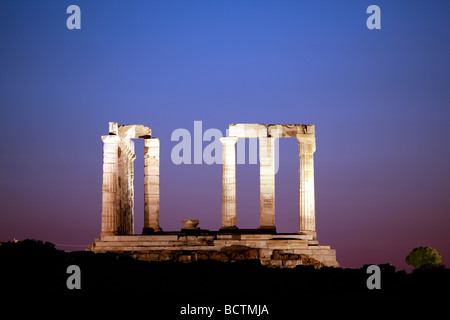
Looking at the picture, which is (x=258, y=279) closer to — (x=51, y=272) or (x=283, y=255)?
(x=51, y=272)

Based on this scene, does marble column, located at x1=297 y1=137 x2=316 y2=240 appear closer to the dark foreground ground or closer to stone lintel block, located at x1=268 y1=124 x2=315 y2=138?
stone lintel block, located at x1=268 y1=124 x2=315 y2=138

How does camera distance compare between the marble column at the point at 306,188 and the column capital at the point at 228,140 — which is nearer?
the marble column at the point at 306,188

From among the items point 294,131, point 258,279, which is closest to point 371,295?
point 258,279

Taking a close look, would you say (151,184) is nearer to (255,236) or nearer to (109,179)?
(109,179)

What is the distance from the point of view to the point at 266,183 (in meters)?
62.6

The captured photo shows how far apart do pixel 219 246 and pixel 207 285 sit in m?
18.5

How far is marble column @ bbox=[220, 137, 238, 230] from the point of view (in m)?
62.4

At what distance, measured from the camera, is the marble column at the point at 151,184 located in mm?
63812

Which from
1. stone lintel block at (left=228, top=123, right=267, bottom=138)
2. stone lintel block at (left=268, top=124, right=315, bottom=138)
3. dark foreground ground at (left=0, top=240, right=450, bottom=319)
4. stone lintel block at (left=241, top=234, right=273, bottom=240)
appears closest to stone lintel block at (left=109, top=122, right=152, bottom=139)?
stone lintel block at (left=228, top=123, right=267, bottom=138)

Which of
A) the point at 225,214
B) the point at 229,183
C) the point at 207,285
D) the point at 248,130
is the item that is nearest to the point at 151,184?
the point at 229,183

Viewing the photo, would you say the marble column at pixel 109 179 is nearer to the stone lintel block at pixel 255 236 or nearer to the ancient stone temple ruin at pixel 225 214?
the ancient stone temple ruin at pixel 225 214

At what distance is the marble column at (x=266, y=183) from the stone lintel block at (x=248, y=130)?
1.87ft

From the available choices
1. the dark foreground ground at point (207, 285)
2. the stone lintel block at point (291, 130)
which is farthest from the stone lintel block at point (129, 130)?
the dark foreground ground at point (207, 285)

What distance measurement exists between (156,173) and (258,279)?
89.1ft
